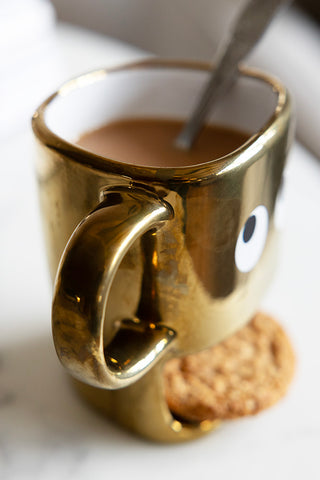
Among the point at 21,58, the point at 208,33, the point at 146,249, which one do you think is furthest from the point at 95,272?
the point at 208,33

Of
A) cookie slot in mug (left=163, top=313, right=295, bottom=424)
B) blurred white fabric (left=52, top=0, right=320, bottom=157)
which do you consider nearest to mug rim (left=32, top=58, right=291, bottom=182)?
cookie slot in mug (left=163, top=313, right=295, bottom=424)

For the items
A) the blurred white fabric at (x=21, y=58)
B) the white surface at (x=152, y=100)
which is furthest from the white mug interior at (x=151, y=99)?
the blurred white fabric at (x=21, y=58)

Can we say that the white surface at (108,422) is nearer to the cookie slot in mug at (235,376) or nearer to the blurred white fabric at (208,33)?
the cookie slot in mug at (235,376)

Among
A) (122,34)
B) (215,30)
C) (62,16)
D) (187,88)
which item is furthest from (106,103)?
(62,16)

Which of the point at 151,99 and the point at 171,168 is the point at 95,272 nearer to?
the point at 171,168

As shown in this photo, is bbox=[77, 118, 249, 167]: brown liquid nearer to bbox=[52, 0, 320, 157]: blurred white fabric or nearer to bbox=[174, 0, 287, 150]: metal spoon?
bbox=[174, 0, 287, 150]: metal spoon
